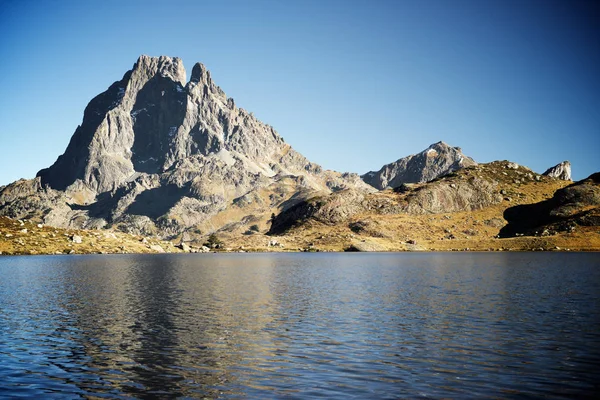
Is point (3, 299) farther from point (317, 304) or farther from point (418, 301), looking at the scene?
point (418, 301)

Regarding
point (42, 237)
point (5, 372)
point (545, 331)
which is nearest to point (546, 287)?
point (545, 331)

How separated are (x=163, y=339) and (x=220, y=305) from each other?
691 inches

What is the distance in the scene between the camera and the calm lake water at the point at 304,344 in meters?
24.1

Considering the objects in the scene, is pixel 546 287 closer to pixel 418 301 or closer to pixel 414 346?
pixel 418 301

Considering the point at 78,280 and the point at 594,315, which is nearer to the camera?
the point at 594,315

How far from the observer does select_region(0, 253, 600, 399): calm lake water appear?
2412 cm

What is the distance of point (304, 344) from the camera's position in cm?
3362

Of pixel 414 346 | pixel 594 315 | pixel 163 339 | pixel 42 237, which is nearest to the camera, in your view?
pixel 414 346

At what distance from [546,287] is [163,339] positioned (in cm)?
5675

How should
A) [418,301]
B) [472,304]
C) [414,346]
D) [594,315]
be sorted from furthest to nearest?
1. [418,301]
2. [472,304]
3. [594,315]
4. [414,346]

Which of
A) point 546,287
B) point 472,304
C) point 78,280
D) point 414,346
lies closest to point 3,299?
point 78,280

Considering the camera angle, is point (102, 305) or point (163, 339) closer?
point (163, 339)

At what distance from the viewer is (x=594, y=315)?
43188 mm

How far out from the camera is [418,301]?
180 ft
